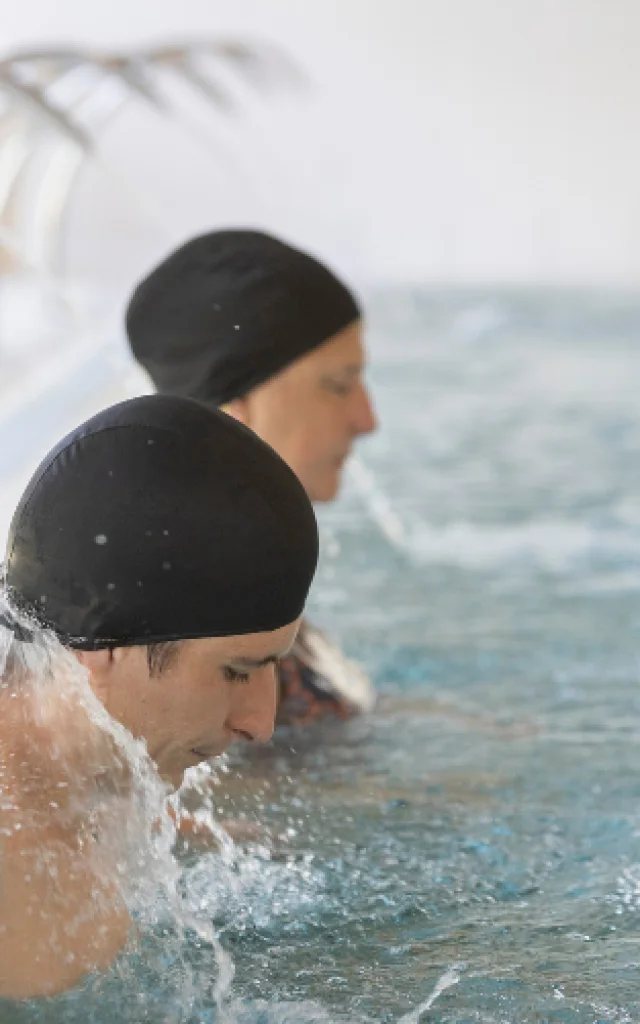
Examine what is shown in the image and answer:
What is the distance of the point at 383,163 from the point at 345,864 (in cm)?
1476

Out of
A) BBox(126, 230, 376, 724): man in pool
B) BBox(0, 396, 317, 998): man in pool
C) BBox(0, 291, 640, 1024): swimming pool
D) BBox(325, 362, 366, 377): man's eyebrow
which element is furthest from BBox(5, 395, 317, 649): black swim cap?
BBox(325, 362, 366, 377): man's eyebrow

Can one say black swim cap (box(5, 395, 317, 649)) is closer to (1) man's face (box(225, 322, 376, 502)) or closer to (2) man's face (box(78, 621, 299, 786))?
(2) man's face (box(78, 621, 299, 786))

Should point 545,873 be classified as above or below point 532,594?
above

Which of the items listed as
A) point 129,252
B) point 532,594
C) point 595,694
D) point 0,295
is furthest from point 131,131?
point 595,694

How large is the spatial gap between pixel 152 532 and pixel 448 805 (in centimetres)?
111

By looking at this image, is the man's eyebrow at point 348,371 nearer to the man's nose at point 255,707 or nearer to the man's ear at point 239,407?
the man's ear at point 239,407

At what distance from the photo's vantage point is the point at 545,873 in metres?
2.19

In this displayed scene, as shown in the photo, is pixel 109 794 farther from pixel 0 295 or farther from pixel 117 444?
pixel 0 295

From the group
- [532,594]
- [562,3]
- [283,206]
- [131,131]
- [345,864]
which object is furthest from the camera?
[283,206]

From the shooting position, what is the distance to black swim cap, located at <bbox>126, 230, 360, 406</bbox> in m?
2.52

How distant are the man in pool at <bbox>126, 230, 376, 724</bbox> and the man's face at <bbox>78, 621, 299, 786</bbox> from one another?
89 centimetres

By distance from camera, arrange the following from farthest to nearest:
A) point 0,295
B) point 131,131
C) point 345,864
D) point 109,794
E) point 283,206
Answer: point 283,206 → point 131,131 → point 0,295 → point 345,864 → point 109,794

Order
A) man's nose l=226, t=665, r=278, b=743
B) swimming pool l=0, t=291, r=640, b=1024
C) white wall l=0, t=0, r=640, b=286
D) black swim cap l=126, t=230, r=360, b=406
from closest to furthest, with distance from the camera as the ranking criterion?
man's nose l=226, t=665, r=278, b=743 < swimming pool l=0, t=291, r=640, b=1024 < black swim cap l=126, t=230, r=360, b=406 < white wall l=0, t=0, r=640, b=286

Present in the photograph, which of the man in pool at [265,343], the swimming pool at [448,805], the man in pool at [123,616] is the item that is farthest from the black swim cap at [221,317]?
the man in pool at [123,616]
